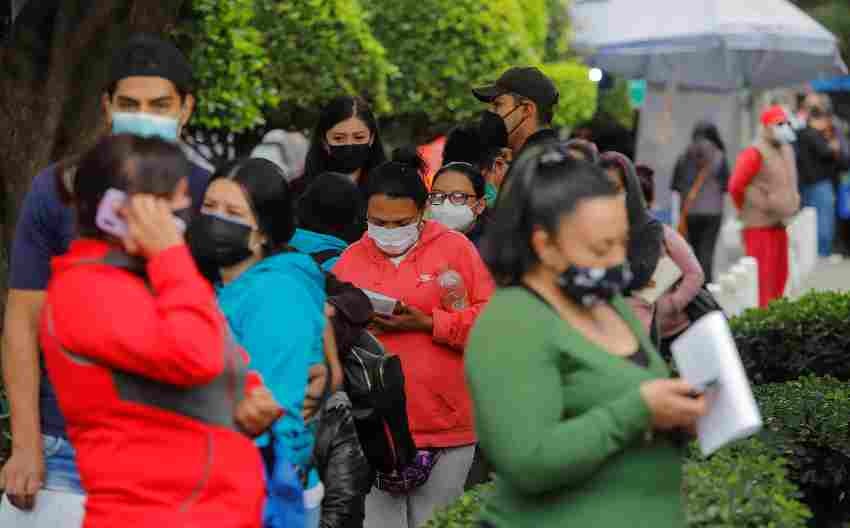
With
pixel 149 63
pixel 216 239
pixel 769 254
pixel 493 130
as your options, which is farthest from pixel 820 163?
pixel 216 239

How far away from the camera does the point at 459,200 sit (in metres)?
7.64

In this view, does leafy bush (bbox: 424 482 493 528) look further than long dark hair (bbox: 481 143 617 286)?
Yes

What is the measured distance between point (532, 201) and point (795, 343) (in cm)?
743

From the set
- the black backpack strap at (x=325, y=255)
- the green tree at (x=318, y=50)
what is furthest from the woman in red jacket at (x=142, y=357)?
the green tree at (x=318, y=50)

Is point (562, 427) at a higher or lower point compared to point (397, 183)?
higher

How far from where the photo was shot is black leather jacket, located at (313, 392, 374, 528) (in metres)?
5.62

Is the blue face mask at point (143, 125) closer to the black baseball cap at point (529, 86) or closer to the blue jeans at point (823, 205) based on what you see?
the black baseball cap at point (529, 86)

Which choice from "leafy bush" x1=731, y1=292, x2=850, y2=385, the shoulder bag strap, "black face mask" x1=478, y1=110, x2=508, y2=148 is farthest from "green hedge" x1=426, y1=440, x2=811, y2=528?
the shoulder bag strap

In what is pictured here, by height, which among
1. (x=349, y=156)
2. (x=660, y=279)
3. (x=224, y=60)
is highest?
(x=349, y=156)

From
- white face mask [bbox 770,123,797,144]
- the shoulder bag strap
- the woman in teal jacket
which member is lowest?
the shoulder bag strap

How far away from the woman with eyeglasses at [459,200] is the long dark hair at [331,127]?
0.28 metres

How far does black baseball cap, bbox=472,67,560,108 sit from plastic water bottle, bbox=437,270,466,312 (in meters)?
1.32

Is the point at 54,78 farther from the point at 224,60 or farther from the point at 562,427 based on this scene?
the point at 562,427

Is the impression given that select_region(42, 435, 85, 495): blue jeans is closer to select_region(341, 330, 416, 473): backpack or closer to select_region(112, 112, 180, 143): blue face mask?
select_region(112, 112, 180, 143): blue face mask
